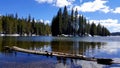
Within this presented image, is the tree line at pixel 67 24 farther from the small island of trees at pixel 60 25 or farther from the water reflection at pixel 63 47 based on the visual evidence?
the water reflection at pixel 63 47

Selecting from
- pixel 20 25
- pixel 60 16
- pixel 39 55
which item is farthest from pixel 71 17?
pixel 39 55

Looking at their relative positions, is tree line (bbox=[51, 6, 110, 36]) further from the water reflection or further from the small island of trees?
the water reflection

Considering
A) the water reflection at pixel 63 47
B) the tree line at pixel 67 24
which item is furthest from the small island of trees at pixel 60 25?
the water reflection at pixel 63 47

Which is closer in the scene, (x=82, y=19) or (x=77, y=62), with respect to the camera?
(x=77, y=62)

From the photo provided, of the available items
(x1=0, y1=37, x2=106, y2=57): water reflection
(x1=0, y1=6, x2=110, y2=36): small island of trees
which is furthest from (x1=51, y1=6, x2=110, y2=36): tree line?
(x1=0, y1=37, x2=106, y2=57): water reflection

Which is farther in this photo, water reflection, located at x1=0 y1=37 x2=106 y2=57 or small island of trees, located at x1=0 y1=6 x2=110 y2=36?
small island of trees, located at x1=0 y1=6 x2=110 y2=36

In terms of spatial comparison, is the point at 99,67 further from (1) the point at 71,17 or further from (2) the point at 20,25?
(2) the point at 20,25

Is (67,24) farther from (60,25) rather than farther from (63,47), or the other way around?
(63,47)

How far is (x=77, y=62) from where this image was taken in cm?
3384

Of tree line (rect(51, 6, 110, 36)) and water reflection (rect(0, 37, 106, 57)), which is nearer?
water reflection (rect(0, 37, 106, 57))

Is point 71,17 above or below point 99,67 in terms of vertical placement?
above

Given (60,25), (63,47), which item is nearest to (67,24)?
(60,25)

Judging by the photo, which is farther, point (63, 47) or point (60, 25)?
point (60, 25)

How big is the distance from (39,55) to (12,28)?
145849 millimetres
